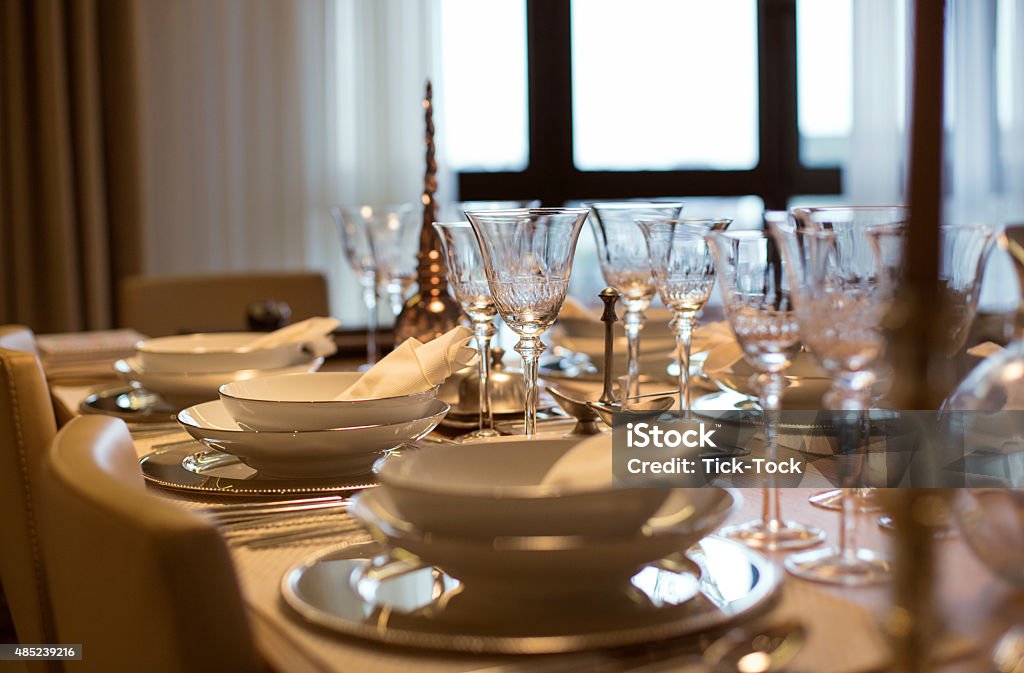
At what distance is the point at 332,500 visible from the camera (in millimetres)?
847

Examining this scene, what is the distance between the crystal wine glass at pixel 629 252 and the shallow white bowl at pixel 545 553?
531mm

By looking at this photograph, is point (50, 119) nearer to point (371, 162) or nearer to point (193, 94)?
point (193, 94)

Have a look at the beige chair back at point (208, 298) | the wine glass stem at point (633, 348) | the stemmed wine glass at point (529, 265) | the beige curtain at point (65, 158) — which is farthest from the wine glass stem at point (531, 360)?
the beige curtain at point (65, 158)

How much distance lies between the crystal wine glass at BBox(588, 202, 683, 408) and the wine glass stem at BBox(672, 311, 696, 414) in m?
0.09

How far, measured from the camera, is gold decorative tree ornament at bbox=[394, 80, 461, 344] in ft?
4.55

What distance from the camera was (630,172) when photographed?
13.2 ft

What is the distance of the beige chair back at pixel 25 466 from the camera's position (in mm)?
1079

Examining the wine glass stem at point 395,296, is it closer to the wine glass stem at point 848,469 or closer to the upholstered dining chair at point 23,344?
the upholstered dining chair at point 23,344

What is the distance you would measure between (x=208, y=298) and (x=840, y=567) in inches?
78.1

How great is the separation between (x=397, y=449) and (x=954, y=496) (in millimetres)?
492

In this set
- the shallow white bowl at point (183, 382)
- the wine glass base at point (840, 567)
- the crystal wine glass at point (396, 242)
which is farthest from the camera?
the crystal wine glass at point (396, 242)

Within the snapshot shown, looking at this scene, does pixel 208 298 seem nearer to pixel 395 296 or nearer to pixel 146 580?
pixel 395 296

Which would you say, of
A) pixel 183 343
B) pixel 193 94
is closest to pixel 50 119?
pixel 193 94

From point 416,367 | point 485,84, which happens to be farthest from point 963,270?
point 485,84
